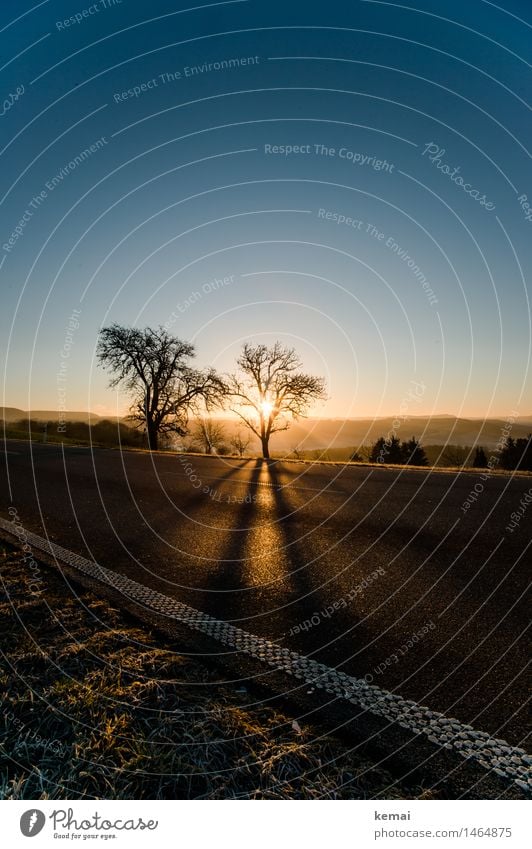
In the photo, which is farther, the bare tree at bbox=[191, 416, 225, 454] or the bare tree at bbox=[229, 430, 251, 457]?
the bare tree at bbox=[229, 430, 251, 457]

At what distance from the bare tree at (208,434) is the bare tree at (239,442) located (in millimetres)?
1056

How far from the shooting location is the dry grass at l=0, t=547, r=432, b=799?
2.18m

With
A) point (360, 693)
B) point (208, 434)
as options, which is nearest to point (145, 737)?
point (360, 693)

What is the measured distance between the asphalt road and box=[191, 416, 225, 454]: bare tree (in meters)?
29.2

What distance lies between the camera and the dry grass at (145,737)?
2.18 metres

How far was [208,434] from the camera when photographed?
44.0 metres

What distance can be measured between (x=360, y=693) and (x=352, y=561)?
266 cm

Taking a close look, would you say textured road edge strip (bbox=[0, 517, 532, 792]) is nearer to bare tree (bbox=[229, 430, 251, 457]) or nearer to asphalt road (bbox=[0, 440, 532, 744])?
asphalt road (bbox=[0, 440, 532, 744])

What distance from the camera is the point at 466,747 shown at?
2.46 meters

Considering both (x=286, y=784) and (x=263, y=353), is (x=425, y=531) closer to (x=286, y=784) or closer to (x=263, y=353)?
(x=286, y=784)

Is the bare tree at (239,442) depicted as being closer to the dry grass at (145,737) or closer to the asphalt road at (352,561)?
the asphalt road at (352,561)

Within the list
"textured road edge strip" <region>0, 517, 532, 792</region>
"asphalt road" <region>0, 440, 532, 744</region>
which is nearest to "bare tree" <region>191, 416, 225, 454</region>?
"asphalt road" <region>0, 440, 532, 744</region>

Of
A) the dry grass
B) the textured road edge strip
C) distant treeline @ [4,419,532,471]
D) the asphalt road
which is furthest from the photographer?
distant treeline @ [4,419,532,471]
